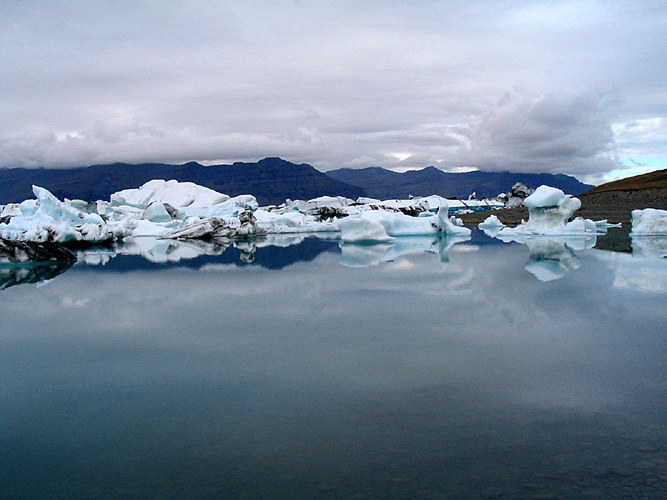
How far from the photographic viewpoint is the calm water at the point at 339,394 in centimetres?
264

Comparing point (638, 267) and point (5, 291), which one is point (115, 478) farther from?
point (638, 267)

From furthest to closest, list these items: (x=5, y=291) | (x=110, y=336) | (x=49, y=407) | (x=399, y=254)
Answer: (x=399, y=254)
(x=5, y=291)
(x=110, y=336)
(x=49, y=407)

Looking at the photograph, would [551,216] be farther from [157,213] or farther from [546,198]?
[157,213]

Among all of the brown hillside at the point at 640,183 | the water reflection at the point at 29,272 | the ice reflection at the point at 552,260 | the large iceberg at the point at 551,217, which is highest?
the brown hillside at the point at 640,183

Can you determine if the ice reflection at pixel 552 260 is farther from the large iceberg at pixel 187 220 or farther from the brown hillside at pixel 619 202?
the brown hillside at pixel 619 202

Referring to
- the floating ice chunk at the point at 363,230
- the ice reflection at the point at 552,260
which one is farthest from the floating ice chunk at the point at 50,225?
the ice reflection at the point at 552,260

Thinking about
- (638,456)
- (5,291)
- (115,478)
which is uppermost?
(638,456)

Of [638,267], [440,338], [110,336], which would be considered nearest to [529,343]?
[440,338]

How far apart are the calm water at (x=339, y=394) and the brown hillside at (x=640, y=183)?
36619 mm

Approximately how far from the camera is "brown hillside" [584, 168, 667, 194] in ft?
129

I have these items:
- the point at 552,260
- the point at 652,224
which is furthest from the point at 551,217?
the point at 552,260

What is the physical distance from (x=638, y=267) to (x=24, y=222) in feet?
65.8

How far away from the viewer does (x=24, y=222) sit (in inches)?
790

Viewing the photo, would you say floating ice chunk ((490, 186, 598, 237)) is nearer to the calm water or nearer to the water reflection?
the calm water
